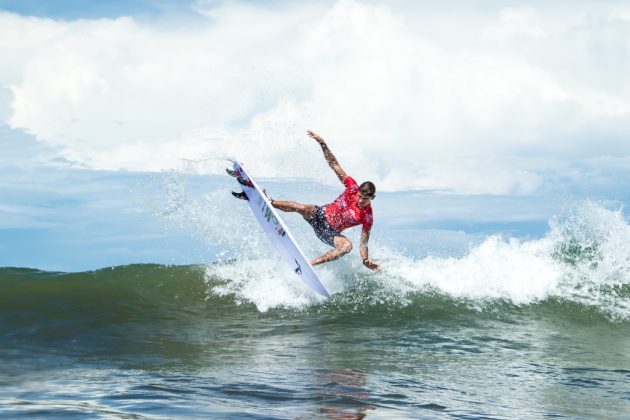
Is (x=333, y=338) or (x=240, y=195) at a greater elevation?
(x=240, y=195)

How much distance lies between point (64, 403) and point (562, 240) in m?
12.5

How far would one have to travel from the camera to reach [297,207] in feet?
38.0

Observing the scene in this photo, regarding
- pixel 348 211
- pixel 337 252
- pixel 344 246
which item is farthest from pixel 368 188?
pixel 337 252

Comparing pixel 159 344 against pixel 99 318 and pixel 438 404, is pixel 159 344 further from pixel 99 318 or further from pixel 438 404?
pixel 438 404

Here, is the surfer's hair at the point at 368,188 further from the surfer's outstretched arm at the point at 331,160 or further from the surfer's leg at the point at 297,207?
the surfer's leg at the point at 297,207

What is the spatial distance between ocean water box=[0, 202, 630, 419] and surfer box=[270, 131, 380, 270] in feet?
3.37

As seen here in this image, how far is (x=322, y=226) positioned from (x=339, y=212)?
1.56ft

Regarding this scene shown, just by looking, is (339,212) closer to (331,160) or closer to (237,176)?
(331,160)

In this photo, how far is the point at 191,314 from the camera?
11305 millimetres

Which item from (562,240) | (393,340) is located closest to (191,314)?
(393,340)

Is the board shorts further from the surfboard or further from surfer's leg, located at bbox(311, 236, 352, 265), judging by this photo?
the surfboard

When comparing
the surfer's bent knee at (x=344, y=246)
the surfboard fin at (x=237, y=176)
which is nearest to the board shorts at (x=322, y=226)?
the surfer's bent knee at (x=344, y=246)

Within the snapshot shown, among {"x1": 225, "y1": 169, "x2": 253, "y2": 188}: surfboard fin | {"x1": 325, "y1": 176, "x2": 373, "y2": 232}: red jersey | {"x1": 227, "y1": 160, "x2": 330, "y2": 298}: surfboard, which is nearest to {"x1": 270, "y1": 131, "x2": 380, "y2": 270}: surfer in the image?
{"x1": 325, "y1": 176, "x2": 373, "y2": 232}: red jersey

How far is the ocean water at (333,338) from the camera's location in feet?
19.4
